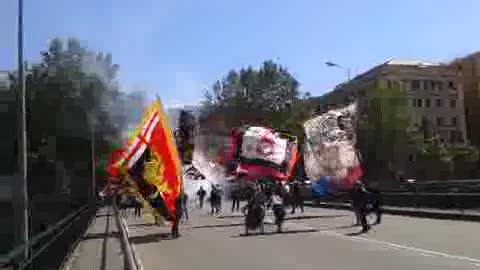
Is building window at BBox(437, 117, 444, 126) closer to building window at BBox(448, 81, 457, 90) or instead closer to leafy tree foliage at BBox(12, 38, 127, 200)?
building window at BBox(448, 81, 457, 90)

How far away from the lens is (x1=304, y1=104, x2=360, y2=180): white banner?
2866 centimetres

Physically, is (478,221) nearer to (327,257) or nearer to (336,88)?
(327,257)

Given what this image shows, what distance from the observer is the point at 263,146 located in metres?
29.1

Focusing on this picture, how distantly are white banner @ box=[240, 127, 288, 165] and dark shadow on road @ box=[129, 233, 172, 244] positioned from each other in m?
4.22

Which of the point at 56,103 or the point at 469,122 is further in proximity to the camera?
the point at 469,122

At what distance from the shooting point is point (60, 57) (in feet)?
163

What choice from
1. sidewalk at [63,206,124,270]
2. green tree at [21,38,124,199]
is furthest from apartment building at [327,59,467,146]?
sidewalk at [63,206,124,270]

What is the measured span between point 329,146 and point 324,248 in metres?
9.66

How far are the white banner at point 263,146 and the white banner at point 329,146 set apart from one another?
40.6 inches

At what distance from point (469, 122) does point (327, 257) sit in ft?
335

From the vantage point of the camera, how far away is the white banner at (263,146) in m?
28.8

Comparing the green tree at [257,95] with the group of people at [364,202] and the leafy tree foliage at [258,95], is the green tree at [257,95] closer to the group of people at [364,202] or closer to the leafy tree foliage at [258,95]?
the leafy tree foliage at [258,95]

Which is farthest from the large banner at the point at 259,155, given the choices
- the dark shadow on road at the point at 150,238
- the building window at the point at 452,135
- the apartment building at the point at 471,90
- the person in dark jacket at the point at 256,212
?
the building window at the point at 452,135

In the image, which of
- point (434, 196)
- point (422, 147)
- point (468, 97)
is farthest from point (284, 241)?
point (468, 97)
